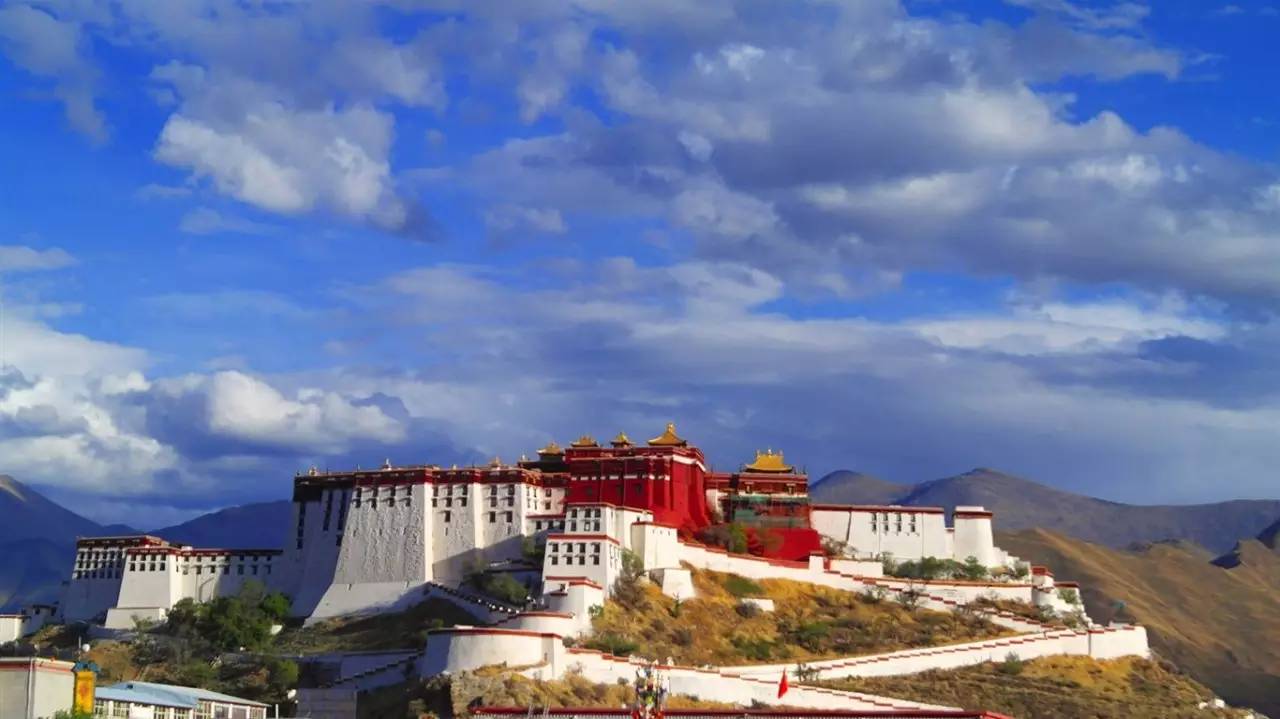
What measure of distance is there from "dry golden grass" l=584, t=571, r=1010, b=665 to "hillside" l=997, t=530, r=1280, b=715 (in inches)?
1824

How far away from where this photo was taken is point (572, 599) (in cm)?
9438

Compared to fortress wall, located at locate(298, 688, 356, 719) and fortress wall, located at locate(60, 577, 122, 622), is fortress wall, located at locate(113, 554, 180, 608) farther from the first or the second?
fortress wall, located at locate(298, 688, 356, 719)

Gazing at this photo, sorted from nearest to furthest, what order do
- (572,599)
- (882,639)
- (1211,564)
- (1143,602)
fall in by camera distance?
(572,599)
(882,639)
(1143,602)
(1211,564)

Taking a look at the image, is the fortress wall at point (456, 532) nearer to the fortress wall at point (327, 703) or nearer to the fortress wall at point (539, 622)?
the fortress wall at point (539, 622)

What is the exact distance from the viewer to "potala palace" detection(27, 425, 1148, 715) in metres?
100

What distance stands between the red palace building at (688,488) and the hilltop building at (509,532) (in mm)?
84

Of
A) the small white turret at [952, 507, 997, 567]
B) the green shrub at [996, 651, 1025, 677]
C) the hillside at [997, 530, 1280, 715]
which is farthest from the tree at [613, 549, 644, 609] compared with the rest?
the hillside at [997, 530, 1280, 715]

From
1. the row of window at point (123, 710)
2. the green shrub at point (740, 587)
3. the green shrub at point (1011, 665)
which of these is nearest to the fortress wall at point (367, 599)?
the green shrub at point (740, 587)

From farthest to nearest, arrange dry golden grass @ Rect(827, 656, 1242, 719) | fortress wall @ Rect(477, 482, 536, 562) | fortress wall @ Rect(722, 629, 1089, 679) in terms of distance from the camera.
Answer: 1. fortress wall @ Rect(477, 482, 536, 562)
2. fortress wall @ Rect(722, 629, 1089, 679)
3. dry golden grass @ Rect(827, 656, 1242, 719)

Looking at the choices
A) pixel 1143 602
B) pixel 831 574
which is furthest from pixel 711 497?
pixel 1143 602

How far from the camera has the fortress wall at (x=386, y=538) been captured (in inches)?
4190

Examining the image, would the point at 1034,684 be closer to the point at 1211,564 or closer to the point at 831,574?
the point at 831,574

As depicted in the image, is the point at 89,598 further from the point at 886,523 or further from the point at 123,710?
the point at 886,523

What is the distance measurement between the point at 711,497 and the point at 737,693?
28908mm
